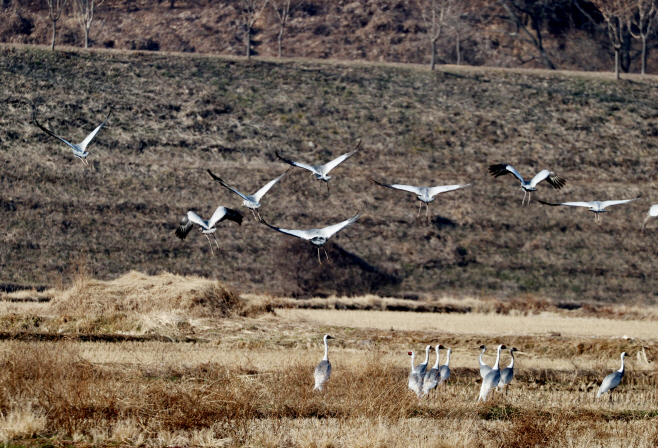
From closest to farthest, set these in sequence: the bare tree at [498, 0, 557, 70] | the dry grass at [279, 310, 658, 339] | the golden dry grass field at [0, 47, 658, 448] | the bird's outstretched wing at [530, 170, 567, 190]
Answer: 1. the golden dry grass field at [0, 47, 658, 448]
2. the bird's outstretched wing at [530, 170, 567, 190]
3. the dry grass at [279, 310, 658, 339]
4. the bare tree at [498, 0, 557, 70]

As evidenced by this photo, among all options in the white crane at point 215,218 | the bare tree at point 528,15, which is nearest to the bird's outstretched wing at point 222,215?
the white crane at point 215,218

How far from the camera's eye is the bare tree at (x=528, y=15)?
240 ft

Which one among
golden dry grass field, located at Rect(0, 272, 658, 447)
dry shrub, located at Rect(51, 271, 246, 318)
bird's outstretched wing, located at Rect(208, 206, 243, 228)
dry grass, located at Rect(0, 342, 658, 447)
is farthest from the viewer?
dry shrub, located at Rect(51, 271, 246, 318)

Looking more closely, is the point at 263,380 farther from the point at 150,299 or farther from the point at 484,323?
the point at 484,323

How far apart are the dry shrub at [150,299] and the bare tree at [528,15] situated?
5418 cm

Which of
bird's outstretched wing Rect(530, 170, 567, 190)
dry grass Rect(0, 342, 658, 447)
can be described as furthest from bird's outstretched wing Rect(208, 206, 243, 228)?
bird's outstretched wing Rect(530, 170, 567, 190)

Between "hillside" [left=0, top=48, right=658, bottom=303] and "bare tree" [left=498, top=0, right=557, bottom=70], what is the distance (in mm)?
14759

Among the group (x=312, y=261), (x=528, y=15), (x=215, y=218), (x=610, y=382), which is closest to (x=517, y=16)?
(x=528, y=15)

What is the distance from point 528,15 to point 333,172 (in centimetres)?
3579

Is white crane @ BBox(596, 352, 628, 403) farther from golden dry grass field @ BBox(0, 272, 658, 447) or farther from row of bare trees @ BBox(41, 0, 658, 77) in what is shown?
row of bare trees @ BBox(41, 0, 658, 77)

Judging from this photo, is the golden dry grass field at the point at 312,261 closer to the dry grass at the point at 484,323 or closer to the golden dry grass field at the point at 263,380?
the golden dry grass field at the point at 263,380

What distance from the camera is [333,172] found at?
154ft

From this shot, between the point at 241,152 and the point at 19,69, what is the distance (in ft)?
52.1

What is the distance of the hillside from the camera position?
38531 mm
